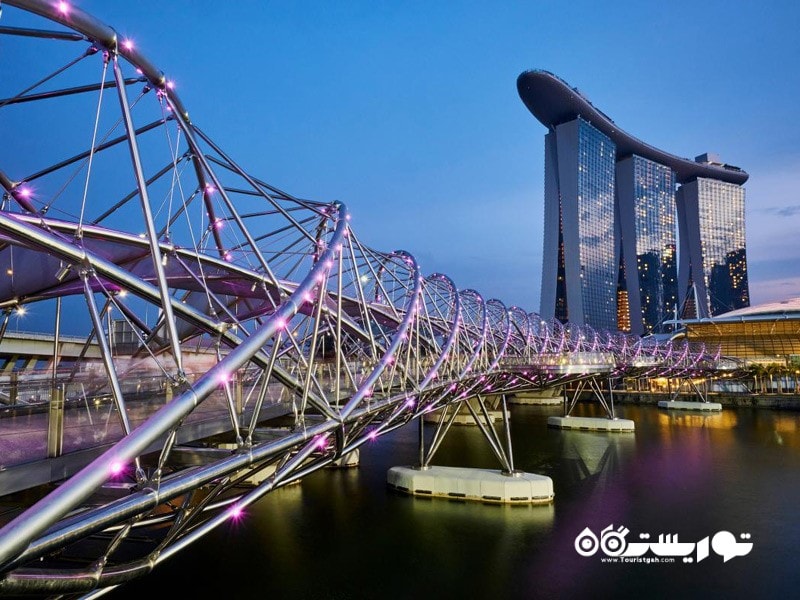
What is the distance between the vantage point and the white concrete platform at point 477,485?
104 ft

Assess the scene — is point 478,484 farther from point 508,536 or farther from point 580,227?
point 580,227

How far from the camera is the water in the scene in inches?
838

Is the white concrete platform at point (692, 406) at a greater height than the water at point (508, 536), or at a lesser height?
greater

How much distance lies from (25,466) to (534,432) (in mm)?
55783

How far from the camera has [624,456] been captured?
45.3m

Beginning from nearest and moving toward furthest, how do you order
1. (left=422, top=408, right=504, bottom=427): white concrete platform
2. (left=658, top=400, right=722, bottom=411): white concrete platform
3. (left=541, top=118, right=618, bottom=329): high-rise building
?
1. (left=422, top=408, right=504, bottom=427): white concrete platform
2. (left=658, top=400, right=722, bottom=411): white concrete platform
3. (left=541, top=118, right=618, bottom=329): high-rise building

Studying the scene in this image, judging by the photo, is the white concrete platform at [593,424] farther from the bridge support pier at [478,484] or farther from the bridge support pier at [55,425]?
the bridge support pier at [55,425]

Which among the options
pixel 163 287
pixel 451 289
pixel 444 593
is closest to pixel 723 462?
pixel 451 289

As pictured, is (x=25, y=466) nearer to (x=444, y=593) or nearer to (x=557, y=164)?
(x=444, y=593)
